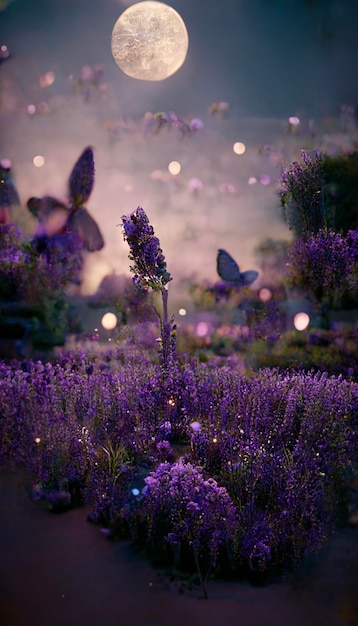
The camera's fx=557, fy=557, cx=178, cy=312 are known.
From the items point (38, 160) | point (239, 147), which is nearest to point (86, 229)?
point (38, 160)

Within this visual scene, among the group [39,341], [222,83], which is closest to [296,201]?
[222,83]

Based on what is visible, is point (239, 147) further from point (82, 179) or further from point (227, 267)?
point (82, 179)

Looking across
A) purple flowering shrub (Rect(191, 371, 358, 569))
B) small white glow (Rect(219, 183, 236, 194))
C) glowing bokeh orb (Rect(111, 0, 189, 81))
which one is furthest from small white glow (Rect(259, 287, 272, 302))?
glowing bokeh orb (Rect(111, 0, 189, 81))

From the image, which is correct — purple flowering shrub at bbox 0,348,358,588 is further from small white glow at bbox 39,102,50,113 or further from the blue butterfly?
small white glow at bbox 39,102,50,113

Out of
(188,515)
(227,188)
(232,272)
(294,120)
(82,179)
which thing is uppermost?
(294,120)

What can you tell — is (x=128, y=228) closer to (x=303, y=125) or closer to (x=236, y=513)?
(x=236, y=513)

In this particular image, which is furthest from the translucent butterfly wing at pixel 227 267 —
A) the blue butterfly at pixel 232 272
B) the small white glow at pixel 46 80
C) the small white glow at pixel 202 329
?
the small white glow at pixel 46 80
